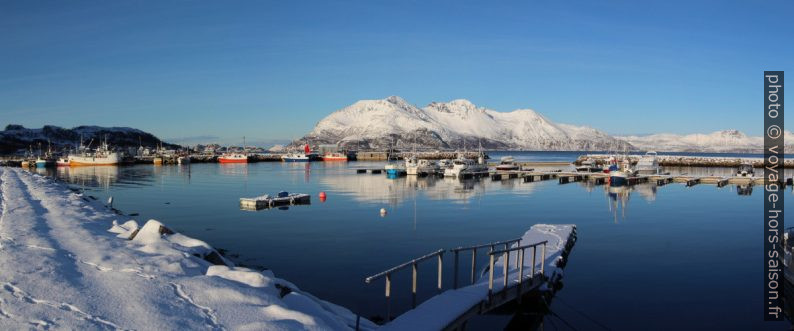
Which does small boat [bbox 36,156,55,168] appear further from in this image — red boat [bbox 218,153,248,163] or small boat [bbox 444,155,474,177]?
small boat [bbox 444,155,474,177]

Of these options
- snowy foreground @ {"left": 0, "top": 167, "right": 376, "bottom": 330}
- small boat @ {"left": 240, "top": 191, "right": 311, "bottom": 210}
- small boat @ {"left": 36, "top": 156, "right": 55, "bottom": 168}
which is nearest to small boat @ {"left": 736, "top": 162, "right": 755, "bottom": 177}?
small boat @ {"left": 240, "top": 191, "right": 311, "bottom": 210}

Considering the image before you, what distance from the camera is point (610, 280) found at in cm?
2178

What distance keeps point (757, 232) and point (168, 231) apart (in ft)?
109

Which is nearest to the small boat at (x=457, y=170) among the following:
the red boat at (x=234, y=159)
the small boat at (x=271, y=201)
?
the small boat at (x=271, y=201)

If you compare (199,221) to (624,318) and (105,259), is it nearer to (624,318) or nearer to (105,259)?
(105,259)

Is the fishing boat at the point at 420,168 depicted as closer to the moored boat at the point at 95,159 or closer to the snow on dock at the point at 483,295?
the snow on dock at the point at 483,295

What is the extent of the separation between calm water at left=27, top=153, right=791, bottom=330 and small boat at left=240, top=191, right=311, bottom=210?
4.07 ft

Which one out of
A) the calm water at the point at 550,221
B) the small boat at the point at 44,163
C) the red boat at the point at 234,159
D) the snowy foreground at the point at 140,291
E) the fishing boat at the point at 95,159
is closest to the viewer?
the snowy foreground at the point at 140,291

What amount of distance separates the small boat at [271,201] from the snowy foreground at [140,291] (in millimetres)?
25225

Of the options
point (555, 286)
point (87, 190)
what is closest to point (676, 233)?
point (555, 286)

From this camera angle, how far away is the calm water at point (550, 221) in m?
18.7

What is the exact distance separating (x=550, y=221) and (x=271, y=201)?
72.2 feet

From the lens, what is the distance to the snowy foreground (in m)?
10.5

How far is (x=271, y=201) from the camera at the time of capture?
45.9 meters
